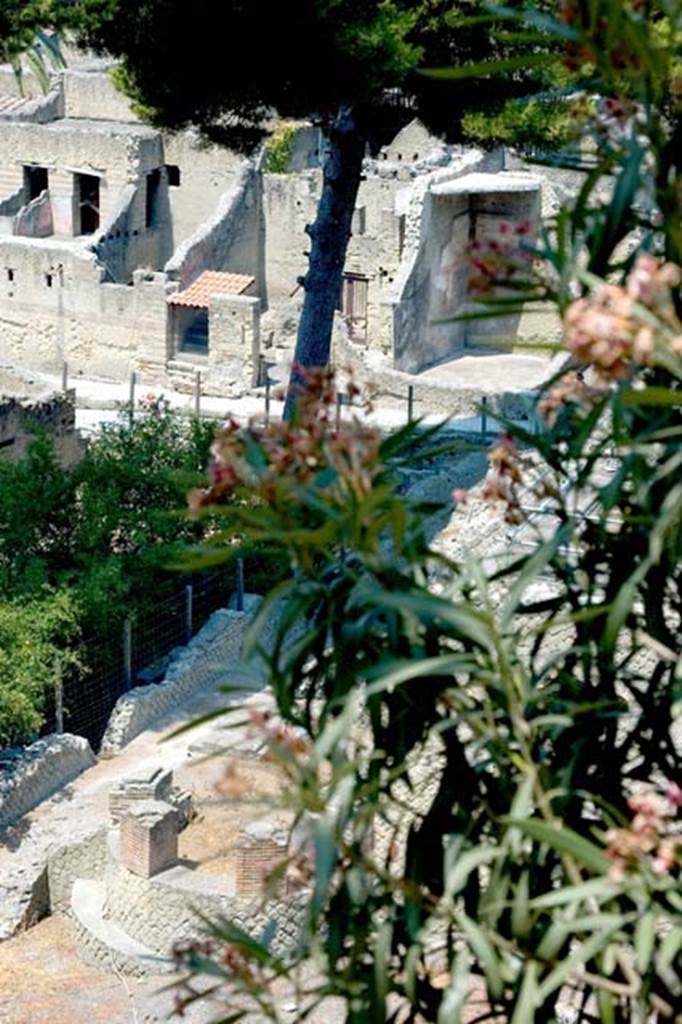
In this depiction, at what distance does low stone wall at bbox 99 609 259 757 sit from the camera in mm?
13484

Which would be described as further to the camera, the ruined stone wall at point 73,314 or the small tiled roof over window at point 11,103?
the small tiled roof over window at point 11,103

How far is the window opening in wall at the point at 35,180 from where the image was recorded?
96.6 ft

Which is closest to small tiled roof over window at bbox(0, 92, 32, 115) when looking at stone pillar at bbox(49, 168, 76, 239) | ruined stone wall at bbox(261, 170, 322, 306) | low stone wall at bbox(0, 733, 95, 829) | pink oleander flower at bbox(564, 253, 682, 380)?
stone pillar at bbox(49, 168, 76, 239)

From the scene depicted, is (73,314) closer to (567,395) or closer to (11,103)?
(11,103)

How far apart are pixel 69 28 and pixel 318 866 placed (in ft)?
42.6

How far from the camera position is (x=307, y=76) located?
1568cm

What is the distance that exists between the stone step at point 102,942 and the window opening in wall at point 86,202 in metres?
18.3

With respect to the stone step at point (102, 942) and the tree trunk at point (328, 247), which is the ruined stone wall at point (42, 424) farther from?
the stone step at point (102, 942)

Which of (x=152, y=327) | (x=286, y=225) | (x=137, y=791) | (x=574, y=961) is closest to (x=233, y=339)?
(x=152, y=327)

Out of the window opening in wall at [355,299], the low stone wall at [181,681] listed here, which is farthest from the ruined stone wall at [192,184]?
the low stone wall at [181,681]

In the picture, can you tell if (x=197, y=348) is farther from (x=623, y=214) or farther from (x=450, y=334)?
(x=623, y=214)

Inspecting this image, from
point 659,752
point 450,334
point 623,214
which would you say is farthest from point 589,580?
point 450,334

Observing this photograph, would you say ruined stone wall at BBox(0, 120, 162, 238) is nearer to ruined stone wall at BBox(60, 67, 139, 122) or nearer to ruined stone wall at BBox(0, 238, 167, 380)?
ruined stone wall at BBox(60, 67, 139, 122)

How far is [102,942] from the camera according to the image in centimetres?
1124
